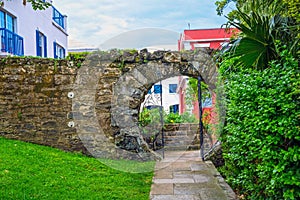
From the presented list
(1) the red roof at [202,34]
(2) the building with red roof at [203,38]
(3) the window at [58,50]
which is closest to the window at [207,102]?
(2) the building with red roof at [203,38]

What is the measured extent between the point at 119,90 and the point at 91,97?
25.1 inches

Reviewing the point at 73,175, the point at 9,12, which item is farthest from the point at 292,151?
the point at 9,12

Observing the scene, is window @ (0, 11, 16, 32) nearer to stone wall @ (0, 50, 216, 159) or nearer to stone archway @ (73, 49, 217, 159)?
stone wall @ (0, 50, 216, 159)

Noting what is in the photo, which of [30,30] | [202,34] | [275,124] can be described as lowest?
[275,124]

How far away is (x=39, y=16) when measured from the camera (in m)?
12.9

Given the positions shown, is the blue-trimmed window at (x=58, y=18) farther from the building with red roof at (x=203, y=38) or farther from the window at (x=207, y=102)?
the window at (x=207, y=102)

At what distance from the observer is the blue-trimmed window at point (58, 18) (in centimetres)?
1510

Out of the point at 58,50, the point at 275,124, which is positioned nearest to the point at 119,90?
the point at 275,124

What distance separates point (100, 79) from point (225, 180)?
347cm

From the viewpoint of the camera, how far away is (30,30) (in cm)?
1205

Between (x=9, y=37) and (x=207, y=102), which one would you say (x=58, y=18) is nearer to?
(x=9, y=37)

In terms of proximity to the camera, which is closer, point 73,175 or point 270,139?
point 270,139

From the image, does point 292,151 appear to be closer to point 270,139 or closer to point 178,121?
point 270,139

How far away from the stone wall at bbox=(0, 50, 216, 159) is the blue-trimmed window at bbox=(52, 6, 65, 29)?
915 centimetres
